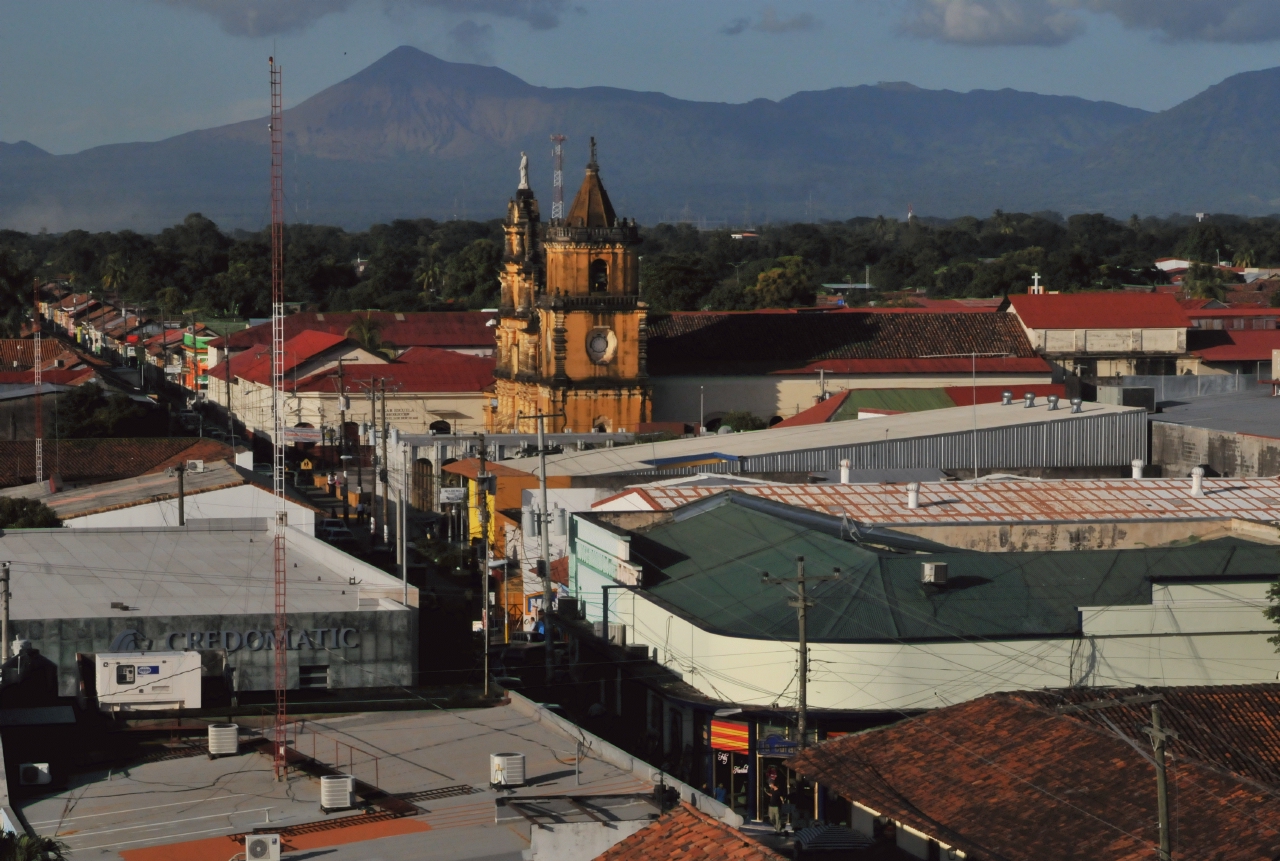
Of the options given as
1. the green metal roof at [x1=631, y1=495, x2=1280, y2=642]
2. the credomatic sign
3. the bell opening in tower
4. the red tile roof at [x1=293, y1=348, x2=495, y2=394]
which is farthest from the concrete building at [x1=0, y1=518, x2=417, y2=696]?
the red tile roof at [x1=293, y1=348, x2=495, y2=394]

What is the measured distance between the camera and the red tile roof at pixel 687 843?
1714cm

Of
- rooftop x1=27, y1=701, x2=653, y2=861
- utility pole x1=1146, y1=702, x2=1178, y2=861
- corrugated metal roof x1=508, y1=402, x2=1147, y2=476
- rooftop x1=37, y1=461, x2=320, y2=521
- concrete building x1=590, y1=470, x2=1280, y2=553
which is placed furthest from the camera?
corrugated metal roof x1=508, y1=402, x2=1147, y2=476

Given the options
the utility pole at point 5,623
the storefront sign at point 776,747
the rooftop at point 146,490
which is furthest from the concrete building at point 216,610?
the rooftop at point 146,490

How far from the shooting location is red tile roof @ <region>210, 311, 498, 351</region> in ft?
334

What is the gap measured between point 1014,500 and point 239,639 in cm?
1479

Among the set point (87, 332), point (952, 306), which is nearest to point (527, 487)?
point (952, 306)

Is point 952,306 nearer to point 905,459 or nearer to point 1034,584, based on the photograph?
point 905,459

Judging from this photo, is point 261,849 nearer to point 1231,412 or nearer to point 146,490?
point 146,490

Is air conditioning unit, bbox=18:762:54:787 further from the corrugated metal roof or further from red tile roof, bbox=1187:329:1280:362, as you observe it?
red tile roof, bbox=1187:329:1280:362

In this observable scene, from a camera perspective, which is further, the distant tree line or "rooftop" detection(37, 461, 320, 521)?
the distant tree line

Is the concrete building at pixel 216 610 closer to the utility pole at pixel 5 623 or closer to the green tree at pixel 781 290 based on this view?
the utility pole at pixel 5 623

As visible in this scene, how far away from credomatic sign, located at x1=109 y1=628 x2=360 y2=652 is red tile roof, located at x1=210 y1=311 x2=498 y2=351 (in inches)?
2711

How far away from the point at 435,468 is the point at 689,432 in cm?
1272

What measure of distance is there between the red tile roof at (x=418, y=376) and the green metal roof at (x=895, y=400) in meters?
15.9
